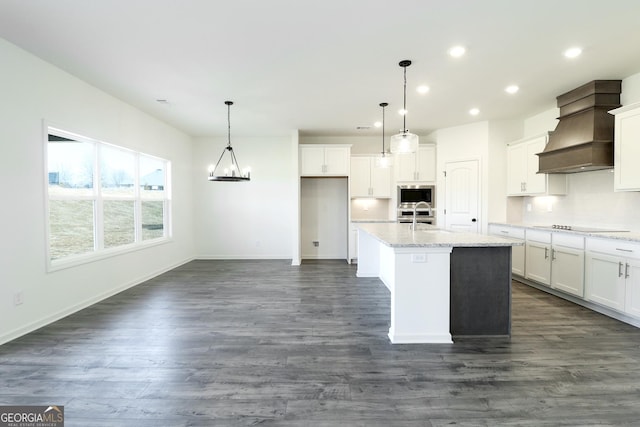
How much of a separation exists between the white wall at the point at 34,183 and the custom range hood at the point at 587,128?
6.34 m

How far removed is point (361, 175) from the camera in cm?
652

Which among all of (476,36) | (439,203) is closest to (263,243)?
(439,203)

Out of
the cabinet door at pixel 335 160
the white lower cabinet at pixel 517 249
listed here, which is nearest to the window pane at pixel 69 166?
the cabinet door at pixel 335 160

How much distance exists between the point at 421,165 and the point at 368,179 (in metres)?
1.16

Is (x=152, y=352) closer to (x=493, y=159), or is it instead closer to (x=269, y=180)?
(x=269, y=180)

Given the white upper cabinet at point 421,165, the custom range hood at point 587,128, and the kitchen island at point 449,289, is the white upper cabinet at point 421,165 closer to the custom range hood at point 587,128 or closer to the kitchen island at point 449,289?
the custom range hood at point 587,128

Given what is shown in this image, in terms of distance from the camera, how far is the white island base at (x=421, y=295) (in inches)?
109

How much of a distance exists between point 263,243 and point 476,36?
5558mm

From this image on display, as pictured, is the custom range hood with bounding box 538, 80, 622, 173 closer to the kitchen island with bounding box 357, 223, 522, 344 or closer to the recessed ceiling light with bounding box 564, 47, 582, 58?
the recessed ceiling light with bounding box 564, 47, 582, 58

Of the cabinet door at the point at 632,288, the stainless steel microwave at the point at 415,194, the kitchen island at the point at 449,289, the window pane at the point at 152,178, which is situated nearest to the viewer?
the kitchen island at the point at 449,289

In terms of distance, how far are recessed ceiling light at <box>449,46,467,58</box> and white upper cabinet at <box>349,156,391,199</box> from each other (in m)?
3.46

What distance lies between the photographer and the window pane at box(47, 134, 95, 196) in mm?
3495

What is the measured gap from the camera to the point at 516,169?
5.13m

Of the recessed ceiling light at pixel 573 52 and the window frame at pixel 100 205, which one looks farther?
the window frame at pixel 100 205
